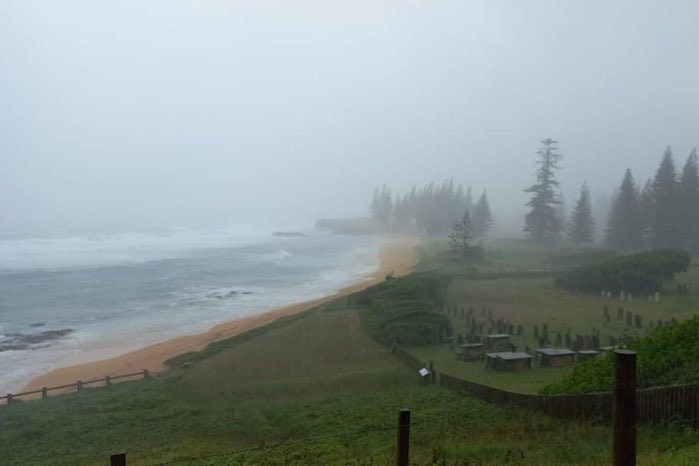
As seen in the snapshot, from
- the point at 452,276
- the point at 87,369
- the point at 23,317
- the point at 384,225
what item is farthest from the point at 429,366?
the point at 384,225

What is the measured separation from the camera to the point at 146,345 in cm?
3628

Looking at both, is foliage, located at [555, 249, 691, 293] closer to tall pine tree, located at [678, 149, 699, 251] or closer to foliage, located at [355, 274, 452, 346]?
foliage, located at [355, 274, 452, 346]

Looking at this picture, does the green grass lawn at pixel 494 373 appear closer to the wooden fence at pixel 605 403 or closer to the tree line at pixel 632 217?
the wooden fence at pixel 605 403

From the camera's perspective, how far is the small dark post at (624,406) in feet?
18.2

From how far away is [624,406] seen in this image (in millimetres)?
5574

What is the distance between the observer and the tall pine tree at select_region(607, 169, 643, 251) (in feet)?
Answer: 232

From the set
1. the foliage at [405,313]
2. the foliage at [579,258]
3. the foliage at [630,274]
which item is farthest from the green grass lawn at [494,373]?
the foliage at [579,258]

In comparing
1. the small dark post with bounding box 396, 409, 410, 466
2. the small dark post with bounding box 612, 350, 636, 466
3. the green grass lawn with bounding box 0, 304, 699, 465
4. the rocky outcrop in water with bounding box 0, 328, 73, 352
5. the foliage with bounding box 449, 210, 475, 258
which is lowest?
the rocky outcrop in water with bounding box 0, 328, 73, 352

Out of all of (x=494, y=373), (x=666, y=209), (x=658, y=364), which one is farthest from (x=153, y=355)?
(x=666, y=209)

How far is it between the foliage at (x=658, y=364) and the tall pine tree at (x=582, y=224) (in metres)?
71.2

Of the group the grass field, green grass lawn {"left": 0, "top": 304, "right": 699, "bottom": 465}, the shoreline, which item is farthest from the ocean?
green grass lawn {"left": 0, "top": 304, "right": 699, "bottom": 465}

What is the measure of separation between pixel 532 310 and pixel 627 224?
140 ft

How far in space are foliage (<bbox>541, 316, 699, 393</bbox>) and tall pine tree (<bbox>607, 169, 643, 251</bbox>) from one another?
204ft

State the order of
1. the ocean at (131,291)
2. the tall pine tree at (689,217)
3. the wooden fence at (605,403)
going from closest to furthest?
the wooden fence at (605,403)
the ocean at (131,291)
the tall pine tree at (689,217)
